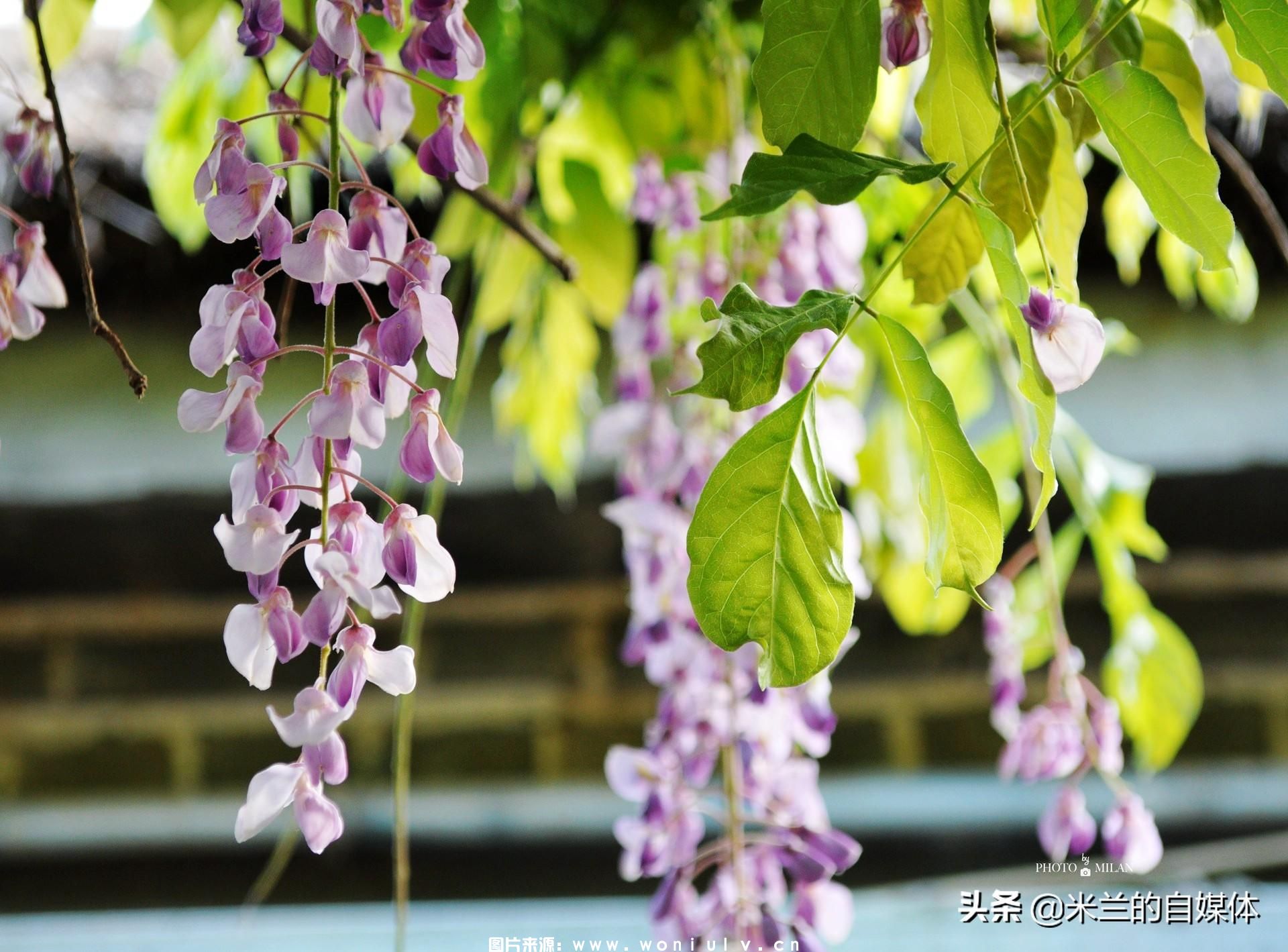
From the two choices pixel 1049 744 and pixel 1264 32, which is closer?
pixel 1264 32

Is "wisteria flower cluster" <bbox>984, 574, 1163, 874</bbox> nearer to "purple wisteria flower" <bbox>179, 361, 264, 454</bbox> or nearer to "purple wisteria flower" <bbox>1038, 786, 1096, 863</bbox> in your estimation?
"purple wisteria flower" <bbox>1038, 786, 1096, 863</bbox>

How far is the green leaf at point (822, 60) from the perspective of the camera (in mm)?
231

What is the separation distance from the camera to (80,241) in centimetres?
26

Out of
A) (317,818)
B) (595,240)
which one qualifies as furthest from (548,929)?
(317,818)

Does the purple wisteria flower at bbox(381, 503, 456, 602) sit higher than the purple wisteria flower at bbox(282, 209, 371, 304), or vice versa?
the purple wisteria flower at bbox(282, 209, 371, 304)

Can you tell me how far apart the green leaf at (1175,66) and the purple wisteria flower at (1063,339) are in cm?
10

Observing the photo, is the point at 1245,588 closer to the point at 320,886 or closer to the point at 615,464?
the point at 615,464

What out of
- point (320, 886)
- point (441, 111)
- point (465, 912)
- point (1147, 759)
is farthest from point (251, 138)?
point (320, 886)

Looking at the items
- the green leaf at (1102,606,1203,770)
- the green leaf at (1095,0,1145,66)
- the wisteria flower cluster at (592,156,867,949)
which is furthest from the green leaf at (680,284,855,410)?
the green leaf at (1102,606,1203,770)

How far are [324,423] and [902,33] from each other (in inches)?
6.0

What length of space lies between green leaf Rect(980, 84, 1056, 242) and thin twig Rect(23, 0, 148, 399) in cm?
20

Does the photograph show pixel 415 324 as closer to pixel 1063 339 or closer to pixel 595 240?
pixel 1063 339

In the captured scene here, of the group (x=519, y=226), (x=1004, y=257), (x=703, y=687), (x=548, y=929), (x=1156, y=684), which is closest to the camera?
(x=1004, y=257)

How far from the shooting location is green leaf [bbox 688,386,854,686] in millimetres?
232
